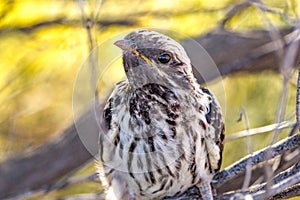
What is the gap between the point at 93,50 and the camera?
13.6ft

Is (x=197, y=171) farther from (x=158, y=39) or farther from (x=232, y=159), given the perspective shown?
(x=232, y=159)

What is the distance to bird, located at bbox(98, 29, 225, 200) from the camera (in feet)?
12.9

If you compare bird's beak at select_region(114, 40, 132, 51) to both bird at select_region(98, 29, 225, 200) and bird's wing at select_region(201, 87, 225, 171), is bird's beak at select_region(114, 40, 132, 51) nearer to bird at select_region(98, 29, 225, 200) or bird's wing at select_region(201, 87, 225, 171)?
bird at select_region(98, 29, 225, 200)

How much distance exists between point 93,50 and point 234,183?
33.8 inches

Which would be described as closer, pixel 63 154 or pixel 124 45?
pixel 124 45

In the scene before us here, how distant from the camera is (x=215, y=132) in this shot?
4125 mm

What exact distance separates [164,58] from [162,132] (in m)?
0.33

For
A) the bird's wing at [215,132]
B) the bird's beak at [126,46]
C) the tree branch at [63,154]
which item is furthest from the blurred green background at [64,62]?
the bird's beak at [126,46]

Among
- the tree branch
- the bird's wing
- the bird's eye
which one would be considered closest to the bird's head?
the bird's eye

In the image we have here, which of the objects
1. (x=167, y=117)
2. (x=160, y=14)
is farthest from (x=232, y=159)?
(x=167, y=117)

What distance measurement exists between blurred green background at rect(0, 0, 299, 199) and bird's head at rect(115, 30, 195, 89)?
1310 millimetres

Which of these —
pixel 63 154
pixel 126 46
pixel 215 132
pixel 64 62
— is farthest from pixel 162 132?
pixel 64 62

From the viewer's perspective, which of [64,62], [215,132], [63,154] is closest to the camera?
[215,132]

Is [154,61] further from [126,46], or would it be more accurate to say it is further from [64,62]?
[64,62]
